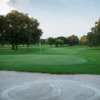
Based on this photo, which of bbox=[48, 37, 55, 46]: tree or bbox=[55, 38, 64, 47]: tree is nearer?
bbox=[48, 37, 55, 46]: tree

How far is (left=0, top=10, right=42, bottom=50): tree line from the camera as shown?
5656cm

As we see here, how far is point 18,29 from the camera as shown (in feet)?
192

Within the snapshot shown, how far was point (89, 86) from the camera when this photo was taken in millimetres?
9500

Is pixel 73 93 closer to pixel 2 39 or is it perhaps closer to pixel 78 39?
pixel 2 39

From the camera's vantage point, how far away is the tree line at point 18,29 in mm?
56562


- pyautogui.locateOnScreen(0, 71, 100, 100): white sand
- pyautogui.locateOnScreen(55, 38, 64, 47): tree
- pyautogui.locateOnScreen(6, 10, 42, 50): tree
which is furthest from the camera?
pyautogui.locateOnScreen(55, 38, 64, 47): tree

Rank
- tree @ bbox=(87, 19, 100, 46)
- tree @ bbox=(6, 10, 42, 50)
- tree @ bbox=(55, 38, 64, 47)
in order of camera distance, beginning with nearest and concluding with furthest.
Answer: tree @ bbox=(6, 10, 42, 50) → tree @ bbox=(87, 19, 100, 46) → tree @ bbox=(55, 38, 64, 47)

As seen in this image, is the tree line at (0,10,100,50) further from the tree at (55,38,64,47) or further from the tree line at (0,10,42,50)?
the tree at (55,38,64,47)

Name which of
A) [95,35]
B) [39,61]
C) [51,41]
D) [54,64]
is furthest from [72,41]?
[54,64]

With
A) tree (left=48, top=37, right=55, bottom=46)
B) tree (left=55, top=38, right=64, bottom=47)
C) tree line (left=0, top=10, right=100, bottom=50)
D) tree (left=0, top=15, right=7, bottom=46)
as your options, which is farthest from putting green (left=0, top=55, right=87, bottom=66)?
tree (left=55, top=38, right=64, bottom=47)

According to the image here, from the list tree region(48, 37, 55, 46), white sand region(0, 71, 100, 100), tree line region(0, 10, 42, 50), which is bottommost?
white sand region(0, 71, 100, 100)

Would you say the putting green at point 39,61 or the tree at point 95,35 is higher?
the tree at point 95,35

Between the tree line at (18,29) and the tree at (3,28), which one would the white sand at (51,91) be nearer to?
the tree at (3,28)

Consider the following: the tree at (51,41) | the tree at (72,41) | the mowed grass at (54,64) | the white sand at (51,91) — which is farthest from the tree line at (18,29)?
the tree at (72,41)
